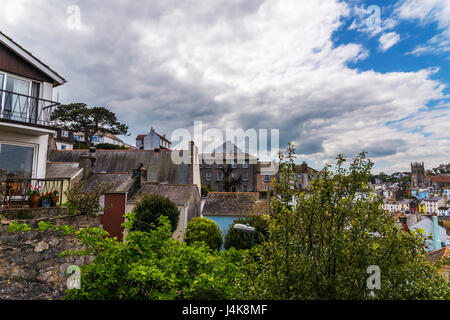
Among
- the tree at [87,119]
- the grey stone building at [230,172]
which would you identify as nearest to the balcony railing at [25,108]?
the tree at [87,119]

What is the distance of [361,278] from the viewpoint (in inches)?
131

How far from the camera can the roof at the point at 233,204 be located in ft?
77.0

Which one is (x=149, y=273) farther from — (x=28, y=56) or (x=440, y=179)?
(x=440, y=179)

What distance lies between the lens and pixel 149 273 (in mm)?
4168

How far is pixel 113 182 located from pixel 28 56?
1070cm

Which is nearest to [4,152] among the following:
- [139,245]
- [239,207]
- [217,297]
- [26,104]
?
[26,104]

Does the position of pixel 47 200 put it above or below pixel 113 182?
below

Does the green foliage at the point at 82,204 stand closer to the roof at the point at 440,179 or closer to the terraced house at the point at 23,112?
the terraced house at the point at 23,112

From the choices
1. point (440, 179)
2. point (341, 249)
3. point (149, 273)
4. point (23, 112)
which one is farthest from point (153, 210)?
point (440, 179)

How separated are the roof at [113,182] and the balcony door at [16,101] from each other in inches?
379

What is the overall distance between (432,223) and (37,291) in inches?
1341

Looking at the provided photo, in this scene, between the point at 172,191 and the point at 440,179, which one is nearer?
the point at 172,191

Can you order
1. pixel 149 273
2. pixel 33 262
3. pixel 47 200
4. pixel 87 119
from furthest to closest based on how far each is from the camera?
pixel 87 119
pixel 47 200
pixel 33 262
pixel 149 273

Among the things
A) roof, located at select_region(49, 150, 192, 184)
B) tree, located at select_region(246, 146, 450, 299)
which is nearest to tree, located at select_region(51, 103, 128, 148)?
roof, located at select_region(49, 150, 192, 184)
